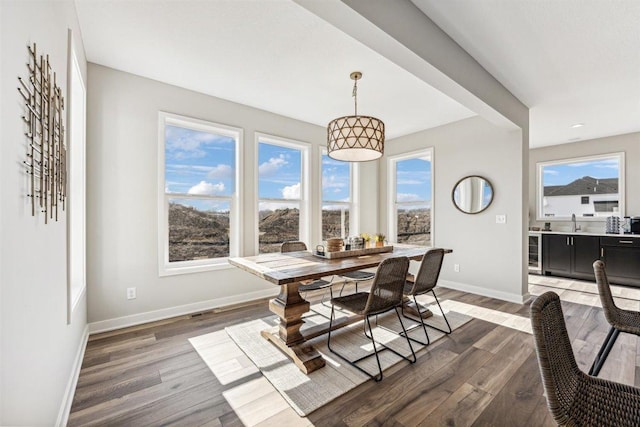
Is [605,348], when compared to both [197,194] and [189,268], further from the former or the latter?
[197,194]

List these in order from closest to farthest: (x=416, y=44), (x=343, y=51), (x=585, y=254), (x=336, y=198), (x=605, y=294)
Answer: (x=605, y=294) < (x=416, y=44) < (x=343, y=51) < (x=585, y=254) < (x=336, y=198)

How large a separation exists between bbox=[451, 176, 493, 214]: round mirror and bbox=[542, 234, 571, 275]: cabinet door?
7.49 ft

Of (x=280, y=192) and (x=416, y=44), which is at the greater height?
(x=416, y=44)

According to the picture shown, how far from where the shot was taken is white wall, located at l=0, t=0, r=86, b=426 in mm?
947

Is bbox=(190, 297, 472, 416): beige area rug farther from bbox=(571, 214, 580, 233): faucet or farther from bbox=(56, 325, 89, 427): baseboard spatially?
bbox=(571, 214, 580, 233): faucet

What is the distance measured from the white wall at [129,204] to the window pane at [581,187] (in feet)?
21.2

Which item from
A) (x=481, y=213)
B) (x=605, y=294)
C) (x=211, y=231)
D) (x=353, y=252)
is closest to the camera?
(x=605, y=294)

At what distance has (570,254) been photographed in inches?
202

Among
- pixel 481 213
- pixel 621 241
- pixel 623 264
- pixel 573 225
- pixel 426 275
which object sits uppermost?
pixel 481 213

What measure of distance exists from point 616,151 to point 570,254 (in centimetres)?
199

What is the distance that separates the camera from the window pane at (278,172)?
420 cm

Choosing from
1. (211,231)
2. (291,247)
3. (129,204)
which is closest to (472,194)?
(291,247)

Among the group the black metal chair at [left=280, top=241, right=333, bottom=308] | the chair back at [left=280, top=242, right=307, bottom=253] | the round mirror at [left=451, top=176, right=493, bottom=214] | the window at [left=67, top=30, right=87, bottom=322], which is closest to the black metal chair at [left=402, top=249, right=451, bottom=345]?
the black metal chair at [left=280, top=241, right=333, bottom=308]

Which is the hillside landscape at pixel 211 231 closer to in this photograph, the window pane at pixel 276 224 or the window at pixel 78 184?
the window pane at pixel 276 224
